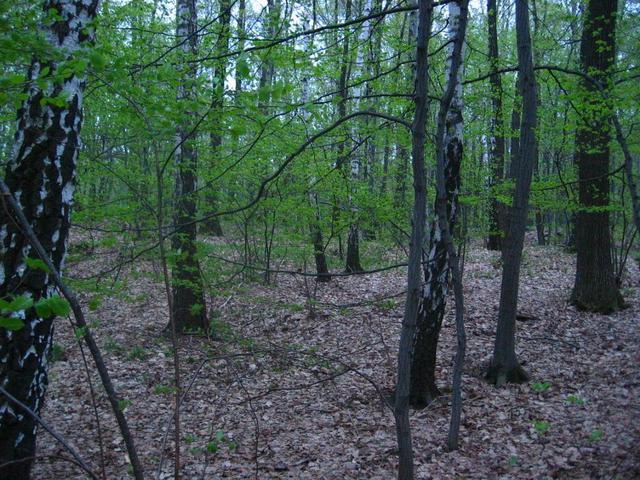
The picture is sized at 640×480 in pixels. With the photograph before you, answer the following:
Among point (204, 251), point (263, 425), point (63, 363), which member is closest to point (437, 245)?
point (263, 425)

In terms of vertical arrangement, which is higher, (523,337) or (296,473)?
(523,337)

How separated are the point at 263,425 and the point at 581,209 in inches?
253

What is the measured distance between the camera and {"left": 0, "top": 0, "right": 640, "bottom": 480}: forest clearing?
3088mm

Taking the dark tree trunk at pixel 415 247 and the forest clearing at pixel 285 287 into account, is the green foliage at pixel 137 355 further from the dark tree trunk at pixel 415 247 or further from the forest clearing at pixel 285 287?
the dark tree trunk at pixel 415 247

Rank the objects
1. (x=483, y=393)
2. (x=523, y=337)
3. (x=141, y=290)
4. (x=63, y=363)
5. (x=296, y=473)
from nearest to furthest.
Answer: (x=296, y=473) → (x=483, y=393) → (x=63, y=363) → (x=523, y=337) → (x=141, y=290)

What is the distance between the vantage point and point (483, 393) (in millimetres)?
5930

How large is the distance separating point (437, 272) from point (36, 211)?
405 centimetres

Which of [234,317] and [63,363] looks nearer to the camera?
[63,363]

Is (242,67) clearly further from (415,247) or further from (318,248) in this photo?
(318,248)

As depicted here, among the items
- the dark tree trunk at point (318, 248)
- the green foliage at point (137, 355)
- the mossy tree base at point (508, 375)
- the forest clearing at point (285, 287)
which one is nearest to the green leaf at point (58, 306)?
the forest clearing at point (285, 287)

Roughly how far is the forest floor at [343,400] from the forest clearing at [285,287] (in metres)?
0.04

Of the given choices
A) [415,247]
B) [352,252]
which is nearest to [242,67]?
[415,247]

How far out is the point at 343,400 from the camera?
6.25m

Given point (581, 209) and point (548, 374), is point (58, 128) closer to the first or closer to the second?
point (548, 374)
